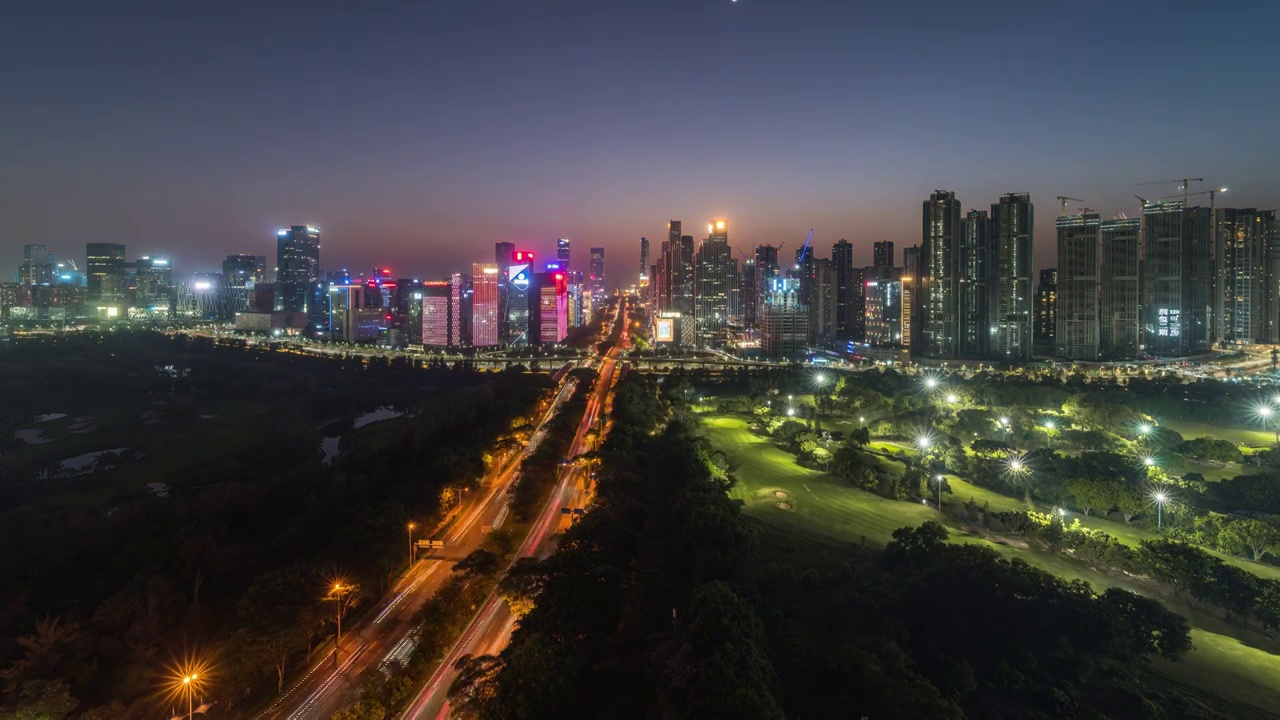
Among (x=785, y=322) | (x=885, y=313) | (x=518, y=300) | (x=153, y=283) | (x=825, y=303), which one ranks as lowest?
(x=785, y=322)

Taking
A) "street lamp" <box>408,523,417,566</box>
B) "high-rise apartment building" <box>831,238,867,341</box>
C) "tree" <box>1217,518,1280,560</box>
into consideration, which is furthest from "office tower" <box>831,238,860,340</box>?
"street lamp" <box>408,523,417,566</box>

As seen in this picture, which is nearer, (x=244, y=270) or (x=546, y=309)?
(x=546, y=309)

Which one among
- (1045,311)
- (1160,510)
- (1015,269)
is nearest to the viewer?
(1160,510)

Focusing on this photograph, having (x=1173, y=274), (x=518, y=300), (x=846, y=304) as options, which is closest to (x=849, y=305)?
(x=846, y=304)

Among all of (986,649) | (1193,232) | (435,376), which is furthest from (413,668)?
(1193,232)

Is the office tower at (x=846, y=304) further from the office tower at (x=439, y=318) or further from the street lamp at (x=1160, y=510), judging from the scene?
the street lamp at (x=1160, y=510)

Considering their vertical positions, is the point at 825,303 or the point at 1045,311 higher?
the point at 825,303

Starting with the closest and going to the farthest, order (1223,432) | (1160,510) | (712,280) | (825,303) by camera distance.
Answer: (1160,510), (1223,432), (825,303), (712,280)

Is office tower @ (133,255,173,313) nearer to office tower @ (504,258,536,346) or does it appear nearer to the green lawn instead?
office tower @ (504,258,536,346)

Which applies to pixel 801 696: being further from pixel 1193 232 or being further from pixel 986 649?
pixel 1193 232

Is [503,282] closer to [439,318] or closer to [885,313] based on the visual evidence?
[439,318]
